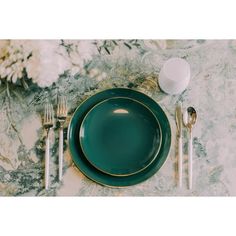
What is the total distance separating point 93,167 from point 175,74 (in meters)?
0.33

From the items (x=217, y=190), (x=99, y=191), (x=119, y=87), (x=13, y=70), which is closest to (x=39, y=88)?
(x=13, y=70)

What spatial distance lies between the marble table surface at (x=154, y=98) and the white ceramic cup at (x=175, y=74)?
0.15 feet

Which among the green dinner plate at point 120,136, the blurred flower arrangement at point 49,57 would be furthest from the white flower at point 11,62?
the green dinner plate at point 120,136

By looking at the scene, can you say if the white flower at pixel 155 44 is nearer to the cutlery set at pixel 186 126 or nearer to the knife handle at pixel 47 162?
the cutlery set at pixel 186 126

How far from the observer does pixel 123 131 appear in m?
1.08

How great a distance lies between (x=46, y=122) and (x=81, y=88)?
138mm

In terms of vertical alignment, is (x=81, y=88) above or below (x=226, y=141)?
above

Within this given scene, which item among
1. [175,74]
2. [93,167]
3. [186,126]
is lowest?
[93,167]

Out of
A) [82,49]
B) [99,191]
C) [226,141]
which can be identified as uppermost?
[82,49]

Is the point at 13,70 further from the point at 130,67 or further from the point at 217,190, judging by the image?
the point at 217,190

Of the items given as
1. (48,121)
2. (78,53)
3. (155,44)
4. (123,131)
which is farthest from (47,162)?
(155,44)

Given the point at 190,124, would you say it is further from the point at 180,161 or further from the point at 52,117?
the point at 52,117

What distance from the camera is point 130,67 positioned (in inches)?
44.2

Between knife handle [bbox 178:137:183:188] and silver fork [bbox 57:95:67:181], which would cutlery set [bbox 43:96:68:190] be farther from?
knife handle [bbox 178:137:183:188]
